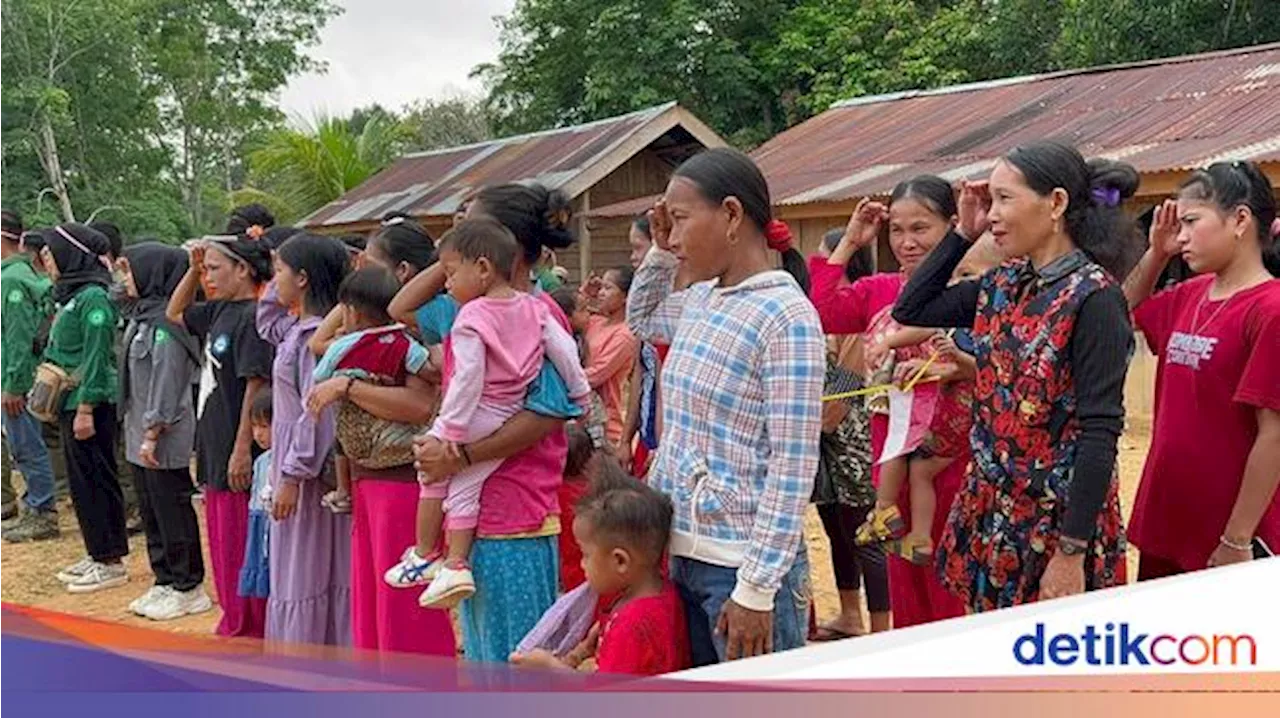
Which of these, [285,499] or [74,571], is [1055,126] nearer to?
[74,571]

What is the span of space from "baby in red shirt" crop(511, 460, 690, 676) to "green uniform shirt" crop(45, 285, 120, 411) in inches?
171

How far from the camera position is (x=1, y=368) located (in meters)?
6.97

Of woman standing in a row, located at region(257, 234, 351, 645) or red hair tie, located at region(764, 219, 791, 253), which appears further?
woman standing in a row, located at region(257, 234, 351, 645)

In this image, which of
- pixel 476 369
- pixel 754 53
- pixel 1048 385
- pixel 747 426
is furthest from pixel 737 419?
pixel 754 53

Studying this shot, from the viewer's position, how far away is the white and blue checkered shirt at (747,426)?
238 centimetres

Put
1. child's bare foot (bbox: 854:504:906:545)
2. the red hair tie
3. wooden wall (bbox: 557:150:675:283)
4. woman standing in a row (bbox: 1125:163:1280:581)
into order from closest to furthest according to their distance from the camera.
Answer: the red hair tie, woman standing in a row (bbox: 1125:163:1280:581), child's bare foot (bbox: 854:504:906:545), wooden wall (bbox: 557:150:675:283)

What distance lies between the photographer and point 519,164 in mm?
17391

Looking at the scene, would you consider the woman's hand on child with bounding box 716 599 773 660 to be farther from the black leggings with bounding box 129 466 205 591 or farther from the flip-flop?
the black leggings with bounding box 129 466 205 591

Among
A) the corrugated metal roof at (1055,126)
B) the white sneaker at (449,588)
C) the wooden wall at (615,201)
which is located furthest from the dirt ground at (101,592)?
the wooden wall at (615,201)

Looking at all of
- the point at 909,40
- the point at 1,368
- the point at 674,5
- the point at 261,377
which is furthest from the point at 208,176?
the point at 261,377

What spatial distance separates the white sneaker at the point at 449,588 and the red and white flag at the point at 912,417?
3.87 feet

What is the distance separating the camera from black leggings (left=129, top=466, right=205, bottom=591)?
5.72m

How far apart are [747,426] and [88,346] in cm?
482

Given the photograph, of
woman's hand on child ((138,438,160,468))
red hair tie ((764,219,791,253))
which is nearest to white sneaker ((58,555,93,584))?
woman's hand on child ((138,438,160,468))
